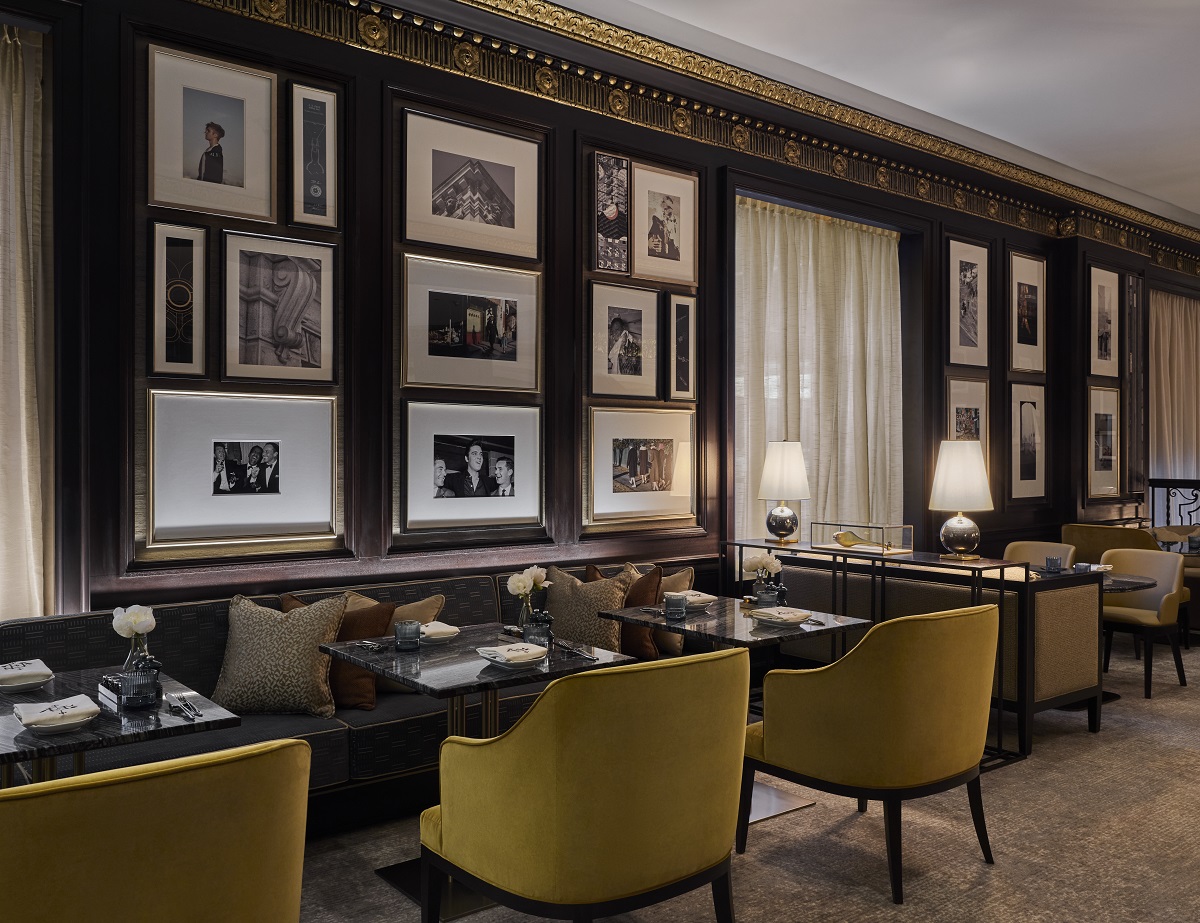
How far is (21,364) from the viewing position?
13.6 feet

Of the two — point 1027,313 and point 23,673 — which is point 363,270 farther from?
point 1027,313

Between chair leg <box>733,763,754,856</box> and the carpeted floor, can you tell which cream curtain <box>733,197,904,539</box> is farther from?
chair leg <box>733,763,754,856</box>

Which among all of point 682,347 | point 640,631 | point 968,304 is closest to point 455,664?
point 640,631

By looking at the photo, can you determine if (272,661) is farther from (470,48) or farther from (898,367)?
(898,367)

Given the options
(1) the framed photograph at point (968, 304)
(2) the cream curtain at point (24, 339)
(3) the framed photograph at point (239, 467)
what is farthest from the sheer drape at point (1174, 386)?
(2) the cream curtain at point (24, 339)

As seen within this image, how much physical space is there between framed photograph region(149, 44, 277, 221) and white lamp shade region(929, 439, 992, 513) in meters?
3.82

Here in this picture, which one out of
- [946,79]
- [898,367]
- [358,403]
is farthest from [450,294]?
[898,367]

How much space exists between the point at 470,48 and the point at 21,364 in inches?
103

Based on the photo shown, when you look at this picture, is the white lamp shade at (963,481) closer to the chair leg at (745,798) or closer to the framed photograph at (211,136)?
the chair leg at (745,798)

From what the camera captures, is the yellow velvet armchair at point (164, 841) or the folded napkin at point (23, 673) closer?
the yellow velvet armchair at point (164, 841)

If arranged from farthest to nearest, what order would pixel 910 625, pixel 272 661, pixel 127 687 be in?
pixel 272 661, pixel 910 625, pixel 127 687

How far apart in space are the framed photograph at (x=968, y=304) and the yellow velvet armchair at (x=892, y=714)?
4.73m

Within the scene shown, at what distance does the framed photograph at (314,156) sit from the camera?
4.48 m

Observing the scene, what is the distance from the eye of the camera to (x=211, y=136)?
4.27 meters
